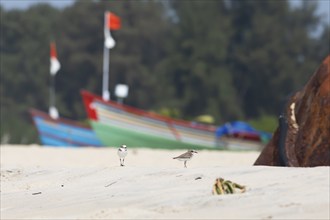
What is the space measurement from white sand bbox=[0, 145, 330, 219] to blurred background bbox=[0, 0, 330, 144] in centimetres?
4001

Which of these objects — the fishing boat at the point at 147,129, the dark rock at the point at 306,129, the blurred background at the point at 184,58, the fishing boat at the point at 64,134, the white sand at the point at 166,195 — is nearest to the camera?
the white sand at the point at 166,195

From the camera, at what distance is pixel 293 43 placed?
175 ft

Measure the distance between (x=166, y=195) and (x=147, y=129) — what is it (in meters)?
20.7

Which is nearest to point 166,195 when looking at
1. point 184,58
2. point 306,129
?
point 306,129

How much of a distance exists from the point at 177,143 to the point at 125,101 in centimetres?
2541

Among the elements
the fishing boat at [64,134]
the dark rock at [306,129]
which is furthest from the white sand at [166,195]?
the fishing boat at [64,134]

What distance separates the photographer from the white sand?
723 centimetres

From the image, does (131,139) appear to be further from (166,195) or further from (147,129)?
(166,195)

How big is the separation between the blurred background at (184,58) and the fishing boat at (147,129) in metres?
21.0

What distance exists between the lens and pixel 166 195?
8000mm

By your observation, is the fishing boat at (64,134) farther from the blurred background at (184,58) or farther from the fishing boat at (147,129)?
the blurred background at (184,58)

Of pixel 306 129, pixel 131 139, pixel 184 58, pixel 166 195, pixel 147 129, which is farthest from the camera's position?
pixel 184 58

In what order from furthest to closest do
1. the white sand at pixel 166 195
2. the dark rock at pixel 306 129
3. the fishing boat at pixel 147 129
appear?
the fishing boat at pixel 147 129
the dark rock at pixel 306 129
the white sand at pixel 166 195

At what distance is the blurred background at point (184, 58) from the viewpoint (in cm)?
5178
